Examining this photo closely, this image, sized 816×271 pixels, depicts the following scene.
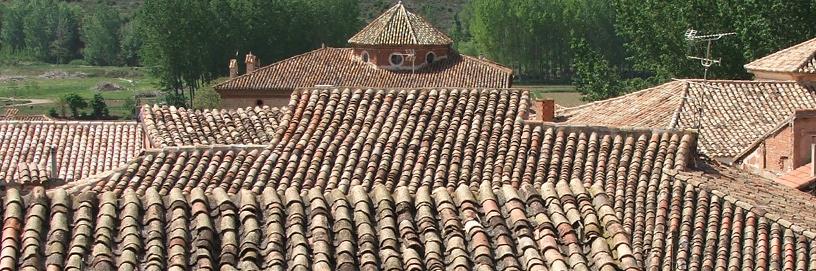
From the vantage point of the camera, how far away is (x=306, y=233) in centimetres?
712

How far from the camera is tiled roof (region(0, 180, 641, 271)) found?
678 centimetres

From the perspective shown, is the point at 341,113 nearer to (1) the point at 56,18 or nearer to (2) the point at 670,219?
(2) the point at 670,219

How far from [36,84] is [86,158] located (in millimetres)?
48431

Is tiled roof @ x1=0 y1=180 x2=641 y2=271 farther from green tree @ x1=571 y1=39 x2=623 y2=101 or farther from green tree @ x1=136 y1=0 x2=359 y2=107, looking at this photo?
green tree @ x1=136 y1=0 x2=359 y2=107

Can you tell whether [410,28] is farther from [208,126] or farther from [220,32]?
[208,126]

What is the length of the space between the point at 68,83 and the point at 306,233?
211ft

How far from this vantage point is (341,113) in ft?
40.6

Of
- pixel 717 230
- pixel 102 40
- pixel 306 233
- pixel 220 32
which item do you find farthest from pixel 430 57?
pixel 102 40

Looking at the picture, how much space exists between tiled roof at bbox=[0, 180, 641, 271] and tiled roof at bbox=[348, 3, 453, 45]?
1179 inches

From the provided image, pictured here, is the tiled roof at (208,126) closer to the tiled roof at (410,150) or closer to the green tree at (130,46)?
the tiled roof at (410,150)

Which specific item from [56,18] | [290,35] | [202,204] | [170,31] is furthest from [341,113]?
[56,18]

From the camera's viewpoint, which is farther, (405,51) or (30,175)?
(405,51)

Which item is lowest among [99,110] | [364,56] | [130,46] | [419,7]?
[99,110]

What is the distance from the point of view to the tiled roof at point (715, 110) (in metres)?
20.6
